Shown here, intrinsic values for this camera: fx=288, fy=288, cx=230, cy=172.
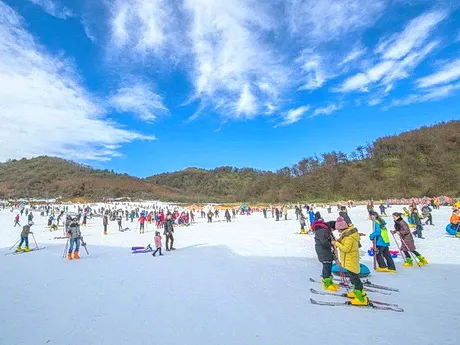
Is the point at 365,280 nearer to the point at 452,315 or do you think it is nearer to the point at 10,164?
the point at 452,315

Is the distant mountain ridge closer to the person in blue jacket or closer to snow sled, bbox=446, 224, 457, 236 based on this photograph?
snow sled, bbox=446, 224, 457, 236

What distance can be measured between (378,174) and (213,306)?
5929 centimetres

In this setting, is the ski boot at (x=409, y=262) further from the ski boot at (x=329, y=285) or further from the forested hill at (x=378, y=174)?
the forested hill at (x=378, y=174)

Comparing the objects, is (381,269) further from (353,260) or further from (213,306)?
(213,306)

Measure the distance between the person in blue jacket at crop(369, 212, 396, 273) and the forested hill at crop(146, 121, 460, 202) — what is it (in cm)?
4467

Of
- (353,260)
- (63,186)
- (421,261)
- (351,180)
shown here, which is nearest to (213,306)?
(353,260)

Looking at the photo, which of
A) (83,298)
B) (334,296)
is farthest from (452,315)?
(83,298)

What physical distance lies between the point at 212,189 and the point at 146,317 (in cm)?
10050

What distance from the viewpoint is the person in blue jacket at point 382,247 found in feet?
22.0

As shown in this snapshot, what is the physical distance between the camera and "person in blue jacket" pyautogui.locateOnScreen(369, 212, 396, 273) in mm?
6719

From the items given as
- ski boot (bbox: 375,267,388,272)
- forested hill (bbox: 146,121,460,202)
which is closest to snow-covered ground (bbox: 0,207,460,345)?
ski boot (bbox: 375,267,388,272)

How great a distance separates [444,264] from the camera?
7.34 meters

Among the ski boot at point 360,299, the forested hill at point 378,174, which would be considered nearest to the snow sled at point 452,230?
the ski boot at point 360,299

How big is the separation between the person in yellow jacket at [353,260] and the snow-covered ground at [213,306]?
209mm
